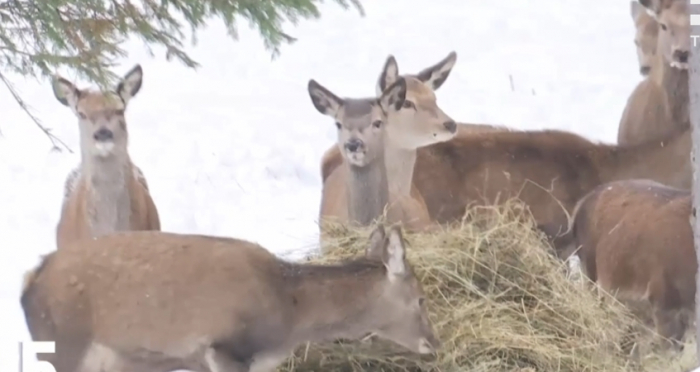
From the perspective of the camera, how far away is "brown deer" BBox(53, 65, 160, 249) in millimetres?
7906

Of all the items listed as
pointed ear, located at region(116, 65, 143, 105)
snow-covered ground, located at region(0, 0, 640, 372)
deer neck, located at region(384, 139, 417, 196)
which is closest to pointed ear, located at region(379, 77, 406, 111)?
deer neck, located at region(384, 139, 417, 196)

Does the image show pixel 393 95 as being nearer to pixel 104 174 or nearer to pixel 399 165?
pixel 399 165

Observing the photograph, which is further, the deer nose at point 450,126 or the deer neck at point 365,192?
the deer nose at point 450,126

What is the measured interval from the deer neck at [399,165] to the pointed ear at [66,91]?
6.76ft

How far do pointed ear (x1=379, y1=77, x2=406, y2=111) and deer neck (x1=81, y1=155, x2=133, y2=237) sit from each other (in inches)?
61.0

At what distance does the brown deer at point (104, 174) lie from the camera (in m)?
7.91

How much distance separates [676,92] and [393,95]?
2529mm

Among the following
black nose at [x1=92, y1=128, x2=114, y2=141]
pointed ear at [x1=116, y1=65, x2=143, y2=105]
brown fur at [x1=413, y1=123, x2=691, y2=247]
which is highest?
pointed ear at [x1=116, y1=65, x2=143, y2=105]

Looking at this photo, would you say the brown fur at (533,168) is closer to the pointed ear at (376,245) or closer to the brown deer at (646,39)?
the brown deer at (646,39)

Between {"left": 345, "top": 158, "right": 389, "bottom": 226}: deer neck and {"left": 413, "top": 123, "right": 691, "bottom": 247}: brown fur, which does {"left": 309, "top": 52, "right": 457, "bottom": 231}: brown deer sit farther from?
{"left": 413, "top": 123, "right": 691, "bottom": 247}: brown fur

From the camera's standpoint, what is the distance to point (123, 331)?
20.4ft

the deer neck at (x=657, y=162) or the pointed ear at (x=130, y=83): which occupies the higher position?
the pointed ear at (x=130, y=83)

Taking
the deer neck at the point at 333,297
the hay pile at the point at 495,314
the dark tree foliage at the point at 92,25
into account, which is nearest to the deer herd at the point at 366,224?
the deer neck at the point at 333,297

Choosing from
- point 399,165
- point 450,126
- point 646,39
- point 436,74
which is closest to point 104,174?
point 399,165
